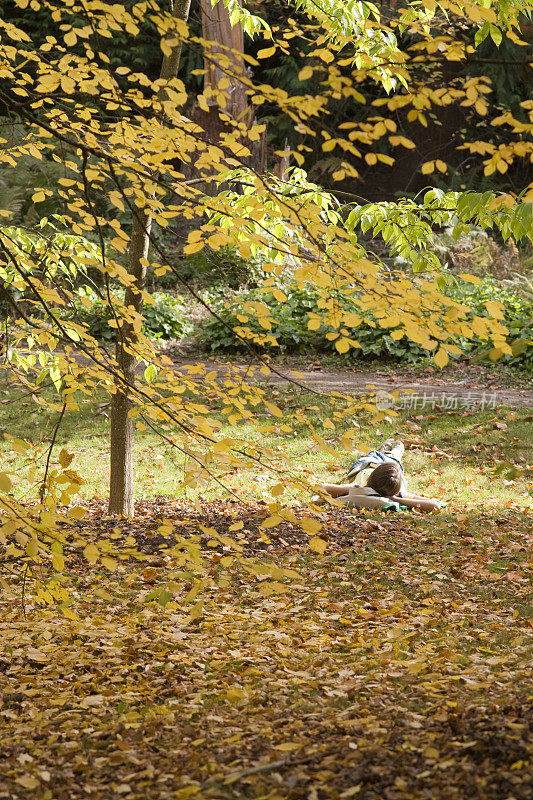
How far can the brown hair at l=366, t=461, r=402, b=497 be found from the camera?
20.7ft

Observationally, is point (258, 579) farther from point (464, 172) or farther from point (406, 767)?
point (464, 172)

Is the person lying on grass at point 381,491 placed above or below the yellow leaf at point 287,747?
below

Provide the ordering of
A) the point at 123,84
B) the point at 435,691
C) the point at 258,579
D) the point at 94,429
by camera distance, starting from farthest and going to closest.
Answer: the point at 123,84 < the point at 94,429 < the point at 258,579 < the point at 435,691

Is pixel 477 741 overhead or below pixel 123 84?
below

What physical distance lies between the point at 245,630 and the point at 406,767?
172 cm

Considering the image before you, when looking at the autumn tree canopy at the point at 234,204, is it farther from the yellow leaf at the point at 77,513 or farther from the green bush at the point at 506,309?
the green bush at the point at 506,309

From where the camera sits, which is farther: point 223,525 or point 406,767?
point 223,525

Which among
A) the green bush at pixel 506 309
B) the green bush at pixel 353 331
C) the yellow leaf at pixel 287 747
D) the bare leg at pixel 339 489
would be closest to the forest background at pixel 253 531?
the yellow leaf at pixel 287 747

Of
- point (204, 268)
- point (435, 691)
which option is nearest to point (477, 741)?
point (435, 691)

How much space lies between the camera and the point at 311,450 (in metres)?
7.86

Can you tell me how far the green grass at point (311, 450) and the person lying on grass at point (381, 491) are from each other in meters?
0.30

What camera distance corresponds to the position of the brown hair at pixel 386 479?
6305 millimetres

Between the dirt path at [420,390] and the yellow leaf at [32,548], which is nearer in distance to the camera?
the yellow leaf at [32,548]

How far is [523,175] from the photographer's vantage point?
18.8 metres
